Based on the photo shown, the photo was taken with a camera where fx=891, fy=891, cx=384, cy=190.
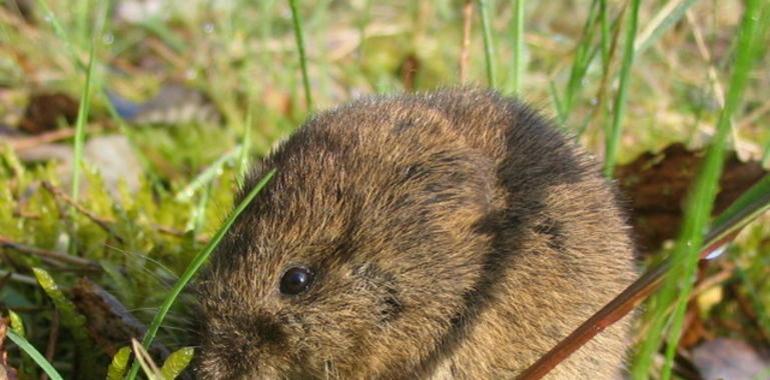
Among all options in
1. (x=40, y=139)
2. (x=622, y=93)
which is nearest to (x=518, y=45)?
(x=622, y=93)

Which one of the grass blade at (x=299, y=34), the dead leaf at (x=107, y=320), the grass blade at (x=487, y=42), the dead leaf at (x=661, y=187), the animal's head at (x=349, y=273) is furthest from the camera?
the dead leaf at (x=661, y=187)

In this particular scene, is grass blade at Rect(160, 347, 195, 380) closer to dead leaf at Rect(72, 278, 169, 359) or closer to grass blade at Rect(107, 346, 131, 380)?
grass blade at Rect(107, 346, 131, 380)

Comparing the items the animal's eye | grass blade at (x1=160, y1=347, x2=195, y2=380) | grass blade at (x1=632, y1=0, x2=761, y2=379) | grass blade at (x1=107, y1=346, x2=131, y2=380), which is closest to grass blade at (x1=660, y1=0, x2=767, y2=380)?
grass blade at (x1=632, y1=0, x2=761, y2=379)

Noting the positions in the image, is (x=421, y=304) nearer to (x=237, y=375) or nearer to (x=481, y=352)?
(x=481, y=352)

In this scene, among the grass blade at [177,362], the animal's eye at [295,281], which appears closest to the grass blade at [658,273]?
the animal's eye at [295,281]

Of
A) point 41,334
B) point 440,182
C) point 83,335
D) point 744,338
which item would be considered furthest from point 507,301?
point 744,338

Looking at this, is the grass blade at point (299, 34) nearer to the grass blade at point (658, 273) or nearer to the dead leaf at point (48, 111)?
the grass blade at point (658, 273)

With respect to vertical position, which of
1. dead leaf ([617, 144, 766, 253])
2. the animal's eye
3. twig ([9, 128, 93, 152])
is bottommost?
the animal's eye
